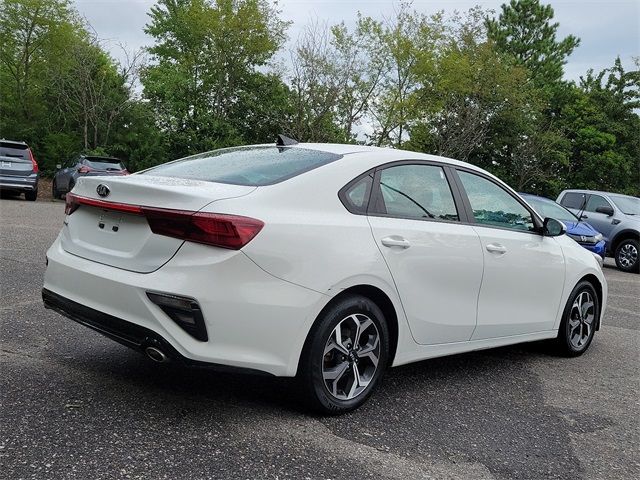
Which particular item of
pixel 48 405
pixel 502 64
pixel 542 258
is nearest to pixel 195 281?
pixel 48 405

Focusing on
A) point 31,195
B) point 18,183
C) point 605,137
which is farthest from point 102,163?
point 605,137

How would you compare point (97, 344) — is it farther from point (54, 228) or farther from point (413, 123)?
point (413, 123)

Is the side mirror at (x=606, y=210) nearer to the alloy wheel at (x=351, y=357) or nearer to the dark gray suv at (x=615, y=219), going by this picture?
the dark gray suv at (x=615, y=219)

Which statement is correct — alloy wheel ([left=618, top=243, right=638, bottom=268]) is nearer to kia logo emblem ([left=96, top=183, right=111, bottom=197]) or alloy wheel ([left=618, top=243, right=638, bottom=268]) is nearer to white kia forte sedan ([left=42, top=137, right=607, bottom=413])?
white kia forte sedan ([left=42, top=137, right=607, bottom=413])

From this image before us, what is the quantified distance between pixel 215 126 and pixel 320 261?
25.8 m

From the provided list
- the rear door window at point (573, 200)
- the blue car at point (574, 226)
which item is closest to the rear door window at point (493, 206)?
the blue car at point (574, 226)

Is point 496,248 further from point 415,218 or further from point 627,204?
point 627,204

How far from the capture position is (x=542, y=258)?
4715 mm

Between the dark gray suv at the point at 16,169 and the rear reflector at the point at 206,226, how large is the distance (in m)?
16.1

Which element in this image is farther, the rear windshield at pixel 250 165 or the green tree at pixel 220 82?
the green tree at pixel 220 82

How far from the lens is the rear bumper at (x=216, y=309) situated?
9.61ft

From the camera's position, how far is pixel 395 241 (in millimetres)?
3580

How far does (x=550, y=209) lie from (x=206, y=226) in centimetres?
1118

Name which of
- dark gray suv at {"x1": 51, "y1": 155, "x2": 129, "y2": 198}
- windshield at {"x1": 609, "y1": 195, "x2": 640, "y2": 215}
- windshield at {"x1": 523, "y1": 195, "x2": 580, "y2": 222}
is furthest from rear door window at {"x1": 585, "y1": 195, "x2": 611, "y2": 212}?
dark gray suv at {"x1": 51, "y1": 155, "x2": 129, "y2": 198}
